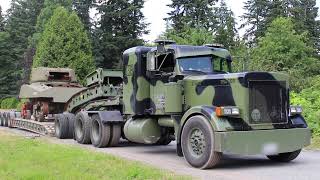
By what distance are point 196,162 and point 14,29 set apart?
60.2 metres

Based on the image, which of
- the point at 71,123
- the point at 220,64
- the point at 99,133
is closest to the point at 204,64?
the point at 220,64

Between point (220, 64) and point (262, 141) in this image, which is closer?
point (262, 141)

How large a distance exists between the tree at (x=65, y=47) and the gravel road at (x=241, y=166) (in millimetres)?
25565

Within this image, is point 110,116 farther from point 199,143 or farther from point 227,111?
point 227,111

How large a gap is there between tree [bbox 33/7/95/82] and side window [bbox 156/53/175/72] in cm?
2668

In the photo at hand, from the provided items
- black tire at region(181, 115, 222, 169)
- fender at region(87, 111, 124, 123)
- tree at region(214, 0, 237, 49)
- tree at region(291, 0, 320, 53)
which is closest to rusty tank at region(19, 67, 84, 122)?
fender at region(87, 111, 124, 123)

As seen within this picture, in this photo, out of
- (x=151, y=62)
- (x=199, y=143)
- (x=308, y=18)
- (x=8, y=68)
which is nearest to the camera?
(x=199, y=143)

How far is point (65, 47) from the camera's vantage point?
40062 millimetres

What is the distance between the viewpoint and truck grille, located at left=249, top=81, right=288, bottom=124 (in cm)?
1100

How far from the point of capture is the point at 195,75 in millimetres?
12508

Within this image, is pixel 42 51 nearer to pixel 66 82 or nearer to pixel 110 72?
pixel 66 82

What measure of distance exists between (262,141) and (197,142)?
1.30 m

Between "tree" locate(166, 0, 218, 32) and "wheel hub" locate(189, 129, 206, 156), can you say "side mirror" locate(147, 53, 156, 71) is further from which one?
"tree" locate(166, 0, 218, 32)

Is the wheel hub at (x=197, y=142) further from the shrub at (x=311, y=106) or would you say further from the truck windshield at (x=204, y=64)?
the shrub at (x=311, y=106)
